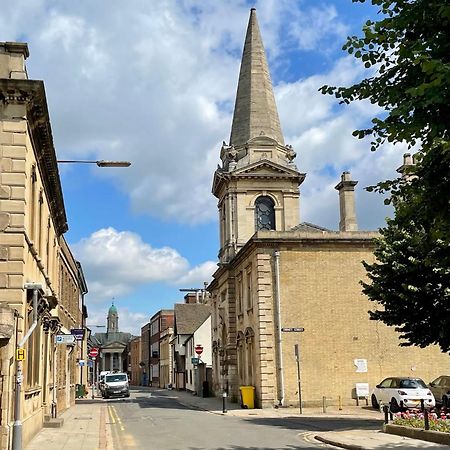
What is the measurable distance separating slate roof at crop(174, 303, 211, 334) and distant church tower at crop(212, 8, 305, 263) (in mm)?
25381

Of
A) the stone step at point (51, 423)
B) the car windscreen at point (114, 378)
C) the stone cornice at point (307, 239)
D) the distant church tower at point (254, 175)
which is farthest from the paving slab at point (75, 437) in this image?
the car windscreen at point (114, 378)

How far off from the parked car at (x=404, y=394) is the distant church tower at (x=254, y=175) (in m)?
→ 19.5

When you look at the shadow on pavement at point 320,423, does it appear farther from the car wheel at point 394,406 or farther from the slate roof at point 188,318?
the slate roof at point 188,318

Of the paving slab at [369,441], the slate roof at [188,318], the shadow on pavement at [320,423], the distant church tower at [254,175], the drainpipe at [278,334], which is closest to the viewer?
the paving slab at [369,441]

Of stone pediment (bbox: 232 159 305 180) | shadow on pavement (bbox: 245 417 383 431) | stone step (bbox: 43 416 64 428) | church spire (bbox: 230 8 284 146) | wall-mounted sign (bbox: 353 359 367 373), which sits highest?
church spire (bbox: 230 8 284 146)

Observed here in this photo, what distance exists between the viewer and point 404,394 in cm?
2550

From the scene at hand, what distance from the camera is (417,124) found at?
29.0 ft

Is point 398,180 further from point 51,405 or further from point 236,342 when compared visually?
point 236,342

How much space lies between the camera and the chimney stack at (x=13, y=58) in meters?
16.6

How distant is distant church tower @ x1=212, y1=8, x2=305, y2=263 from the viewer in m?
46.6

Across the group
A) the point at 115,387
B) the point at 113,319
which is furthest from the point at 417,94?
the point at 113,319

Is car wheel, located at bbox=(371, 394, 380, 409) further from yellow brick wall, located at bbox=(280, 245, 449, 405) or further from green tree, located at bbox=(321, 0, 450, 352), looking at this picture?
green tree, located at bbox=(321, 0, 450, 352)

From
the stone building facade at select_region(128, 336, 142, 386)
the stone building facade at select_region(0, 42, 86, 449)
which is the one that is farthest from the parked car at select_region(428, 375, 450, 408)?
the stone building facade at select_region(128, 336, 142, 386)

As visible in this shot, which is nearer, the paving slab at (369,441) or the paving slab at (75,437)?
the paving slab at (369,441)
